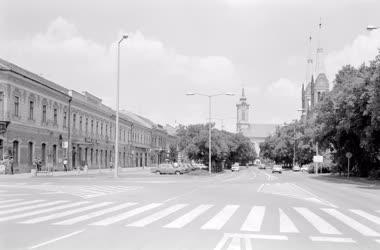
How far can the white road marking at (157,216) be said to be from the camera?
13.2 metres

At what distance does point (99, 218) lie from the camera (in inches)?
567

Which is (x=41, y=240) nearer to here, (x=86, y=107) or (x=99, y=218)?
(x=99, y=218)

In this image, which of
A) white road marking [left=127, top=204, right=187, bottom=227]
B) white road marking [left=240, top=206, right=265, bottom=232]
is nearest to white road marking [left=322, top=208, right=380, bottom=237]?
white road marking [left=240, top=206, right=265, bottom=232]

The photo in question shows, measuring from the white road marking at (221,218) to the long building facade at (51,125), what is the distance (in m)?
31.8

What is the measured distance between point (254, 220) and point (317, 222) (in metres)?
1.66

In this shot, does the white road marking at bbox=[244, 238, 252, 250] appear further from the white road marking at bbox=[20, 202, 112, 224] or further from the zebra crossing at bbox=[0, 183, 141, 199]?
the zebra crossing at bbox=[0, 183, 141, 199]

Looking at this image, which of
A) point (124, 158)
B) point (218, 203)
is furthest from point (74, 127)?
point (218, 203)

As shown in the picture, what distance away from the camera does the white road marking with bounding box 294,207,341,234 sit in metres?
12.7

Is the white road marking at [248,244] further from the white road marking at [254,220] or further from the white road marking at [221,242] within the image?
the white road marking at [254,220]

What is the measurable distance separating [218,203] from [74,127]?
47.4m

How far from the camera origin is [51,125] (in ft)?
187

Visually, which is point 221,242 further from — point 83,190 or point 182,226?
point 83,190

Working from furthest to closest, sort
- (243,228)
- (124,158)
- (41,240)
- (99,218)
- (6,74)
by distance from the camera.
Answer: (124,158) < (6,74) < (99,218) < (243,228) < (41,240)

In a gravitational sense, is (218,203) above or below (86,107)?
below
